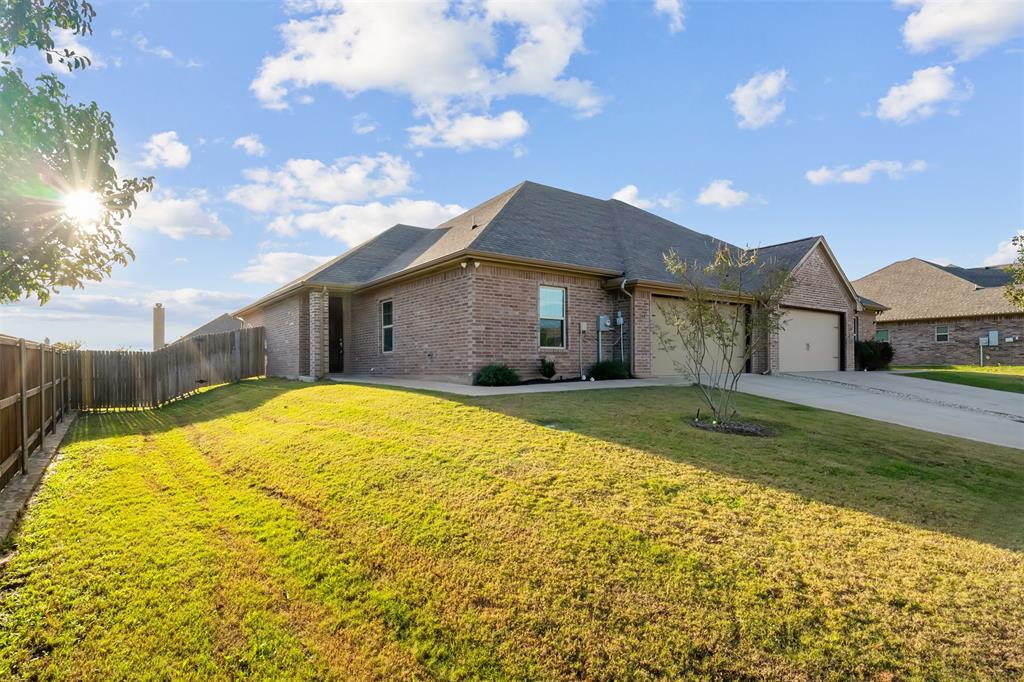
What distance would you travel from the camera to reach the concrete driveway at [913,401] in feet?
31.8

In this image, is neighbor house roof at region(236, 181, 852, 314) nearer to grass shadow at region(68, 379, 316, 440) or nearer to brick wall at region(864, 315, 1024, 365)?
grass shadow at region(68, 379, 316, 440)

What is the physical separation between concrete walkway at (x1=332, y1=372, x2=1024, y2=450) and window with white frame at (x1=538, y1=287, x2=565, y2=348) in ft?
5.21

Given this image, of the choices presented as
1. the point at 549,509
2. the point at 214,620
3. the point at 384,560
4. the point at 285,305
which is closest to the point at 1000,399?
the point at 549,509

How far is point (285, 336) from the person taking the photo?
731 inches

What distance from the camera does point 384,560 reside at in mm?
4098

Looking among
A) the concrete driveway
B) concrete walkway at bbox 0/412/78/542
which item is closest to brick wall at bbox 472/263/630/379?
the concrete driveway

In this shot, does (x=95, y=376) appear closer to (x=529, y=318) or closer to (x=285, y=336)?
(x=285, y=336)

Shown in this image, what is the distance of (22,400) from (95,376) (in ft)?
29.9

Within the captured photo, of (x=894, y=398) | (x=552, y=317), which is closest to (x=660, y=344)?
(x=552, y=317)

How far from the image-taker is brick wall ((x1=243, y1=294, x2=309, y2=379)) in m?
17.2

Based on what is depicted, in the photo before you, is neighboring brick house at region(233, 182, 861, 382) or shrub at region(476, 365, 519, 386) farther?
neighboring brick house at region(233, 182, 861, 382)

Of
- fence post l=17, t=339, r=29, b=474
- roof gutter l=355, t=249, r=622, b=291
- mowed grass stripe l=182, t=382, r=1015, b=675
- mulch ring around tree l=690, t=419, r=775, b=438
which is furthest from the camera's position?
roof gutter l=355, t=249, r=622, b=291

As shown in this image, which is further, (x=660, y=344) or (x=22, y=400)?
(x=660, y=344)

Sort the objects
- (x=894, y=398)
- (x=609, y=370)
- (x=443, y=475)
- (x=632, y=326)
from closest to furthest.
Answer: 1. (x=443, y=475)
2. (x=894, y=398)
3. (x=609, y=370)
4. (x=632, y=326)
